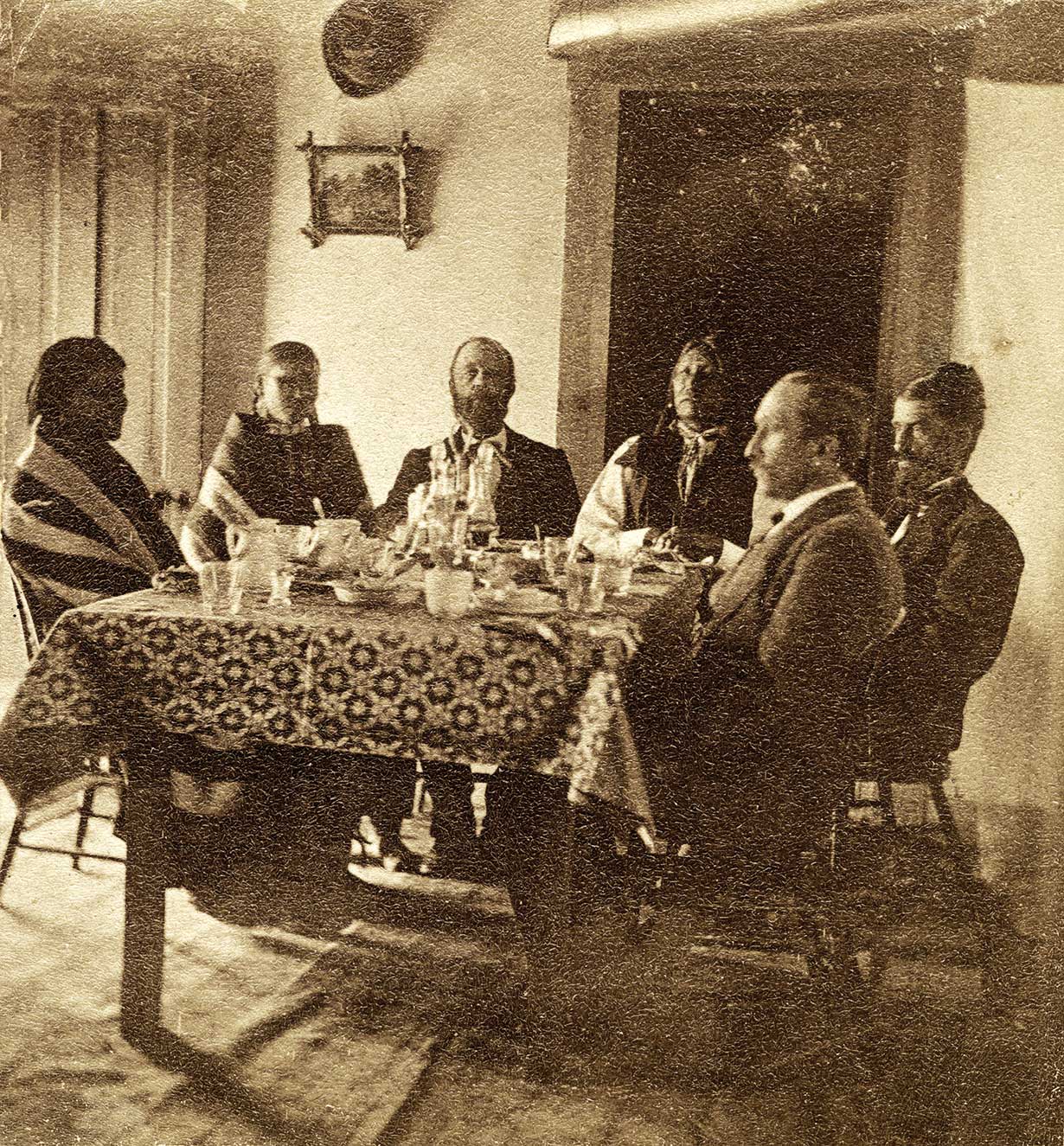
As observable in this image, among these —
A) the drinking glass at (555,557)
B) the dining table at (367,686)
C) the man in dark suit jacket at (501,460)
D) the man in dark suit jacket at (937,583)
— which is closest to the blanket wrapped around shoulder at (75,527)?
the dining table at (367,686)

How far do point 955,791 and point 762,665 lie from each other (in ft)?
1.32

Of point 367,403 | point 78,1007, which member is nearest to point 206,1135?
point 78,1007

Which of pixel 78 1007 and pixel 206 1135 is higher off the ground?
pixel 78 1007

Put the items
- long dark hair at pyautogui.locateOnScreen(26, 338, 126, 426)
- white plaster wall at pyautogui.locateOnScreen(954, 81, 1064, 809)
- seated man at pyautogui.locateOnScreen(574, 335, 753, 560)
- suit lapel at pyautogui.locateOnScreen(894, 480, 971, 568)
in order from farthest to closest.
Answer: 1. long dark hair at pyautogui.locateOnScreen(26, 338, 126, 426)
2. seated man at pyautogui.locateOnScreen(574, 335, 753, 560)
3. suit lapel at pyautogui.locateOnScreen(894, 480, 971, 568)
4. white plaster wall at pyautogui.locateOnScreen(954, 81, 1064, 809)

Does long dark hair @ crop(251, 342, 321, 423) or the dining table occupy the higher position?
long dark hair @ crop(251, 342, 321, 423)

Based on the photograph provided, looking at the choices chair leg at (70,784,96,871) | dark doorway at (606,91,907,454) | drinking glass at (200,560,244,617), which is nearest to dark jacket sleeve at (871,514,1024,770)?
dark doorway at (606,91,907,454)

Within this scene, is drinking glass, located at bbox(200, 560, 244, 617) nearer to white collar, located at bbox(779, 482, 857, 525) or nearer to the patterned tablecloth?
the patterned tablecloth

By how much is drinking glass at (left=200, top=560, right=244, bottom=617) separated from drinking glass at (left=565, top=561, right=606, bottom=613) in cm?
63

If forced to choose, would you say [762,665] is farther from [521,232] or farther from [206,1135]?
[206,1135]

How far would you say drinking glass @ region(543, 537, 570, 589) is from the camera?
241 cm

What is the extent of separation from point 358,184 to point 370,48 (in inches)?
9.4

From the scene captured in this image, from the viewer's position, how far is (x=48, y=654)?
2.22m

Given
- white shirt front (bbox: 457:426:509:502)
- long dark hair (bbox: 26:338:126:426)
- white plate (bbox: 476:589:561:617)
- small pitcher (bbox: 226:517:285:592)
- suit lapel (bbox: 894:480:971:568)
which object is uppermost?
long dark hair (bbox: 26:338:126:426)

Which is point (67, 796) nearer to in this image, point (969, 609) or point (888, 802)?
point (888, 802)
